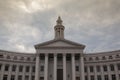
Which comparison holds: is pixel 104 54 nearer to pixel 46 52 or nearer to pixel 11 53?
pixel 46 52

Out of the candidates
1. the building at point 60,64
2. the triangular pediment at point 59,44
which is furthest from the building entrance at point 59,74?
the triangular pediment at point 59,44

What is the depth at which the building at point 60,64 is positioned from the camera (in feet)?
185

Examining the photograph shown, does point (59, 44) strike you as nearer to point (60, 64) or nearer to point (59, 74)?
point (60, 64)

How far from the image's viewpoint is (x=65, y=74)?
54.6 m

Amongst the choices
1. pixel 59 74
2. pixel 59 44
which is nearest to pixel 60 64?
pixel 59 74

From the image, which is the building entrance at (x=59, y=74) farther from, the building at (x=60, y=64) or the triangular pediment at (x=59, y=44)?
the triangular pediment at (x=59, y=44)

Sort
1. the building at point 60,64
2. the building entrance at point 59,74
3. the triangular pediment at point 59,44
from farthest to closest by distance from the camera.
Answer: the triangular pediment at point 59,44
the building entrance at point 59,74
the building at point 60,64

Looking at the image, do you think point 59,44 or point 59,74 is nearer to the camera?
point 59,74

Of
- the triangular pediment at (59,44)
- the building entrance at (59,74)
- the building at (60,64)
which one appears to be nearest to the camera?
the building at (60,64)

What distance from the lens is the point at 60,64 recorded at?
59188 mm

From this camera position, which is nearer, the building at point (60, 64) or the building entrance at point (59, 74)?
the building at point (60, 64)

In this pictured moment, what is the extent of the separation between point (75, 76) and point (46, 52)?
47.0 feet

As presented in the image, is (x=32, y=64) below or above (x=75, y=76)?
above

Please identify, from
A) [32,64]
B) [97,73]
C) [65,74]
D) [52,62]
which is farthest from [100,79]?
[32,64]
